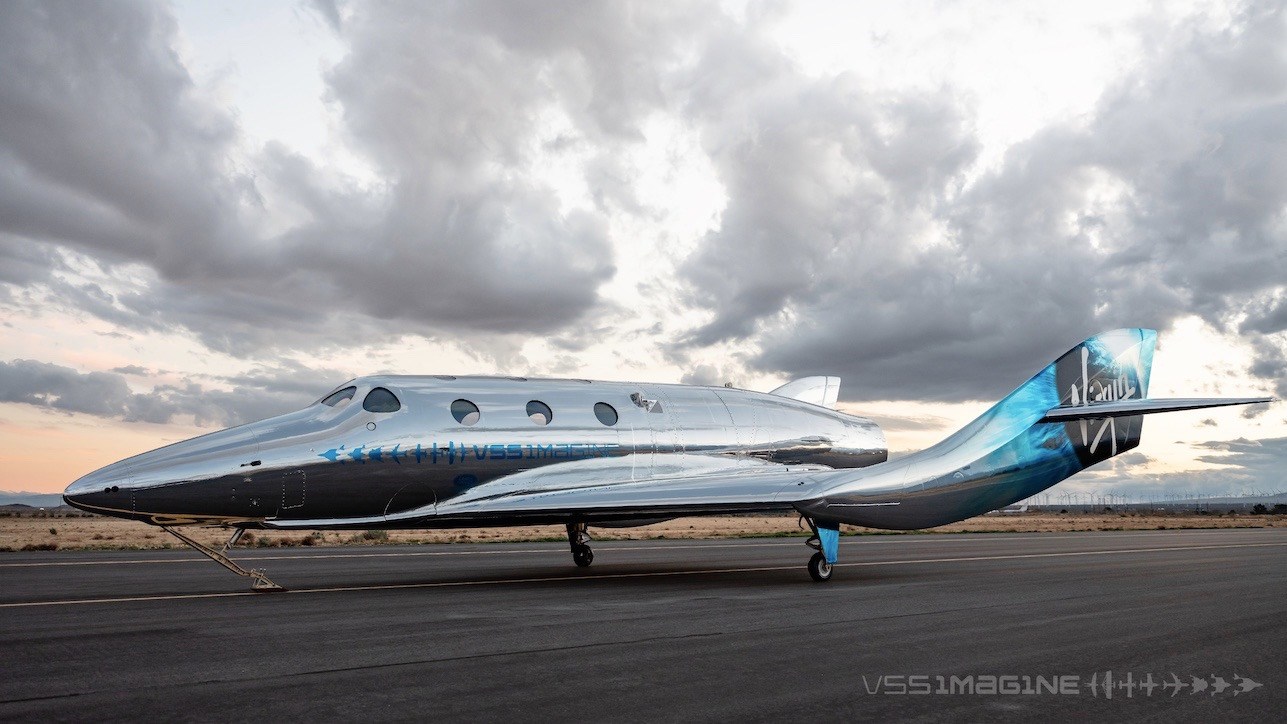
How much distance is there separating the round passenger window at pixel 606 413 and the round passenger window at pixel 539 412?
990 millimetres

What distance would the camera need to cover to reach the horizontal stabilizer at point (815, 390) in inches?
953

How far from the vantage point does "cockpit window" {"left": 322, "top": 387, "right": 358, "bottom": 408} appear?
15.7 metres

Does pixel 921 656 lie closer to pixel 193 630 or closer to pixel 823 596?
pixel 823 596

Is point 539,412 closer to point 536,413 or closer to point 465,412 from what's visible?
point 536,413

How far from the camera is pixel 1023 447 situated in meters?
17.7

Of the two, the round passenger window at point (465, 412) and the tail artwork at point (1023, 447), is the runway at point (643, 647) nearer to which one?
the tail artwork at point (1023, 447)

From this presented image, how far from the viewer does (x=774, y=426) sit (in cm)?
1997

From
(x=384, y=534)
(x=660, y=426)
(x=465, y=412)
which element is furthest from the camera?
(x=384, y=534)

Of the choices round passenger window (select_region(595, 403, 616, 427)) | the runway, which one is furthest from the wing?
the runway

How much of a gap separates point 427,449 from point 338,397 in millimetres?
1742

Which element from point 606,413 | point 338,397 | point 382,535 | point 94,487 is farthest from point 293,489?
point 382,535

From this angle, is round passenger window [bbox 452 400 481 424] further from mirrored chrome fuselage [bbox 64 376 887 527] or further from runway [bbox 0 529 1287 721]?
runway [bbox 0 529 1287 721]

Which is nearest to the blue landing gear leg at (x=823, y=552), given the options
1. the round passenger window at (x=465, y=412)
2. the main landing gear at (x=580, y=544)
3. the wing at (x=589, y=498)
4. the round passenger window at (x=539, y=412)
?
the wing at (x=589, y=498)

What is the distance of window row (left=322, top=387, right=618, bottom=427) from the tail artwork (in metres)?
4.45
